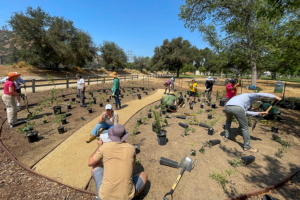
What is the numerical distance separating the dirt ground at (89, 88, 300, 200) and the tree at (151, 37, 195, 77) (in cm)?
3169

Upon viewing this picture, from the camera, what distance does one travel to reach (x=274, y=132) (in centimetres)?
523

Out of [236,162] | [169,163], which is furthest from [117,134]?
[236,162]

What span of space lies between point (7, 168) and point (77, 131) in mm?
2003

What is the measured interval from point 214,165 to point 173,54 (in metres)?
34.0

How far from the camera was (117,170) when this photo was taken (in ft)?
6.64

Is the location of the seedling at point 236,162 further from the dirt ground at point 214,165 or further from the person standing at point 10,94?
the person standing at point 10,94

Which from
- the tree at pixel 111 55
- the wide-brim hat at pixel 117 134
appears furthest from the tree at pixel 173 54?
the wide-brim hat at pixel 117 134

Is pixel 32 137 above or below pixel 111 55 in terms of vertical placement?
below

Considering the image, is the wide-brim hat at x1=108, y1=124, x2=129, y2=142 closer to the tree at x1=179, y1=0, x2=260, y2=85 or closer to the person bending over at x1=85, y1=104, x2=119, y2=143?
the person bending over at x1=85, y1=104, x2=119, y2=143

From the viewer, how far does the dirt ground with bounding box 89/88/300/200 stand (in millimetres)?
2711

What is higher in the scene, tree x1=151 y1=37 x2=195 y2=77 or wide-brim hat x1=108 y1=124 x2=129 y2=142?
tree x1=151 y1=37 x2=195 y2=77

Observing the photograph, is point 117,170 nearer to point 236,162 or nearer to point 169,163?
point 169,163

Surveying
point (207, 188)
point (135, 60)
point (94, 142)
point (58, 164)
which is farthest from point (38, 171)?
point (135, 60)

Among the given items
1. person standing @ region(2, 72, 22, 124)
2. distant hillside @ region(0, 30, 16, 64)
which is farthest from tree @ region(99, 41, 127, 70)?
person standing @ region(2, 72, 22, 124)
